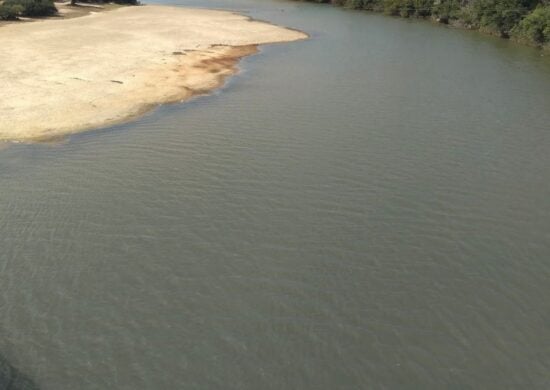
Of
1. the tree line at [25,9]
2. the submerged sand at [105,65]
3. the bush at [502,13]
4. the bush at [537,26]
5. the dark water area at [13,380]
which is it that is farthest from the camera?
the bush at [502,13]

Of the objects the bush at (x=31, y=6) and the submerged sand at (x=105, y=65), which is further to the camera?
the bush at (x=31, y=6)

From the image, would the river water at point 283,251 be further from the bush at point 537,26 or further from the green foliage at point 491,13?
the green foliage at point 491,13

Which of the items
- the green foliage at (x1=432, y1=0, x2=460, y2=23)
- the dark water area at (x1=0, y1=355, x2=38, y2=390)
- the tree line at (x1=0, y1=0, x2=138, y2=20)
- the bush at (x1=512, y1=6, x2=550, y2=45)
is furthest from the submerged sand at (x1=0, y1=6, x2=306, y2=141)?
the bush at (x1=512, y1=6, x2=550, y2=45)

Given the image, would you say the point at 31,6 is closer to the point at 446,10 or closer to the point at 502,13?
the point at 446,10

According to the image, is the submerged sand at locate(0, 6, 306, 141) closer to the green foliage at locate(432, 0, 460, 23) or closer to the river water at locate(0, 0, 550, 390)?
the river water at locate(0, 0, 550, 390)

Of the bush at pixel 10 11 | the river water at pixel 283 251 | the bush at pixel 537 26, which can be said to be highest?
the bush at pixel 537 26

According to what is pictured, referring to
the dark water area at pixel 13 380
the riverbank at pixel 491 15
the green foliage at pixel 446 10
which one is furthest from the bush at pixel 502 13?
the dark water area at pixel 13 380

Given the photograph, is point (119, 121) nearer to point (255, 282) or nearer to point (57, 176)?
point (57, 176)

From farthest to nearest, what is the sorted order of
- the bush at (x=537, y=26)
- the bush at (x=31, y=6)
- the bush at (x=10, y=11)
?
1. the bush at (x=31, y=6)
2. the bush at (x=10, y=11)
3. the bush at (x=537, y=26)
